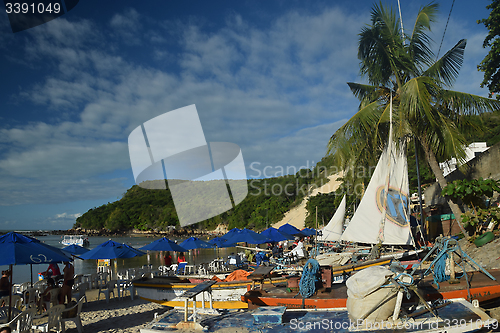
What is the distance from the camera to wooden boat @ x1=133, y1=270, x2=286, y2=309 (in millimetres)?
9242

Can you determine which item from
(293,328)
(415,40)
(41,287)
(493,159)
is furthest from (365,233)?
(41,287)

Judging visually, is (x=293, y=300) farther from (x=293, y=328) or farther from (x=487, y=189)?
(x=487, y=189)

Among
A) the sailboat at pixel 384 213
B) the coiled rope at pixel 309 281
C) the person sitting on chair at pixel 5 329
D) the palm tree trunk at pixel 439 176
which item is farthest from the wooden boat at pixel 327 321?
the palm tree trunk at pixel 439 176

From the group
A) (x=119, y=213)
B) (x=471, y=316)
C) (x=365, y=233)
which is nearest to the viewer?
(x=471, y=316)

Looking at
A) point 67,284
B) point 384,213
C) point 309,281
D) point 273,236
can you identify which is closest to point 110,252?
point 67,284

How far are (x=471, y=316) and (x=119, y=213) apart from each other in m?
134

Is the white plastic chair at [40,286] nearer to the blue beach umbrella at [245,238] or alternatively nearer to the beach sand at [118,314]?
the beach sand at [118,314]

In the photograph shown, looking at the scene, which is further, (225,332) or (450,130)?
(450,130)

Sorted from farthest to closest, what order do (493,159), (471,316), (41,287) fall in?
1. (493,159)
2. (41,287)
3. (471,316)

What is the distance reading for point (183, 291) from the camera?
32.2ft

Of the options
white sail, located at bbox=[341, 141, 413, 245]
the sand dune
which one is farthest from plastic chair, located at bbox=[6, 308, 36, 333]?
the sand dune

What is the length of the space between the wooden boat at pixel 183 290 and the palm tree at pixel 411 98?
7.95 meters

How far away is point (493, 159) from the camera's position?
17000 millimetres

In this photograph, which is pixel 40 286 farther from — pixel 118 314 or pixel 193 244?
pixel 193 244
